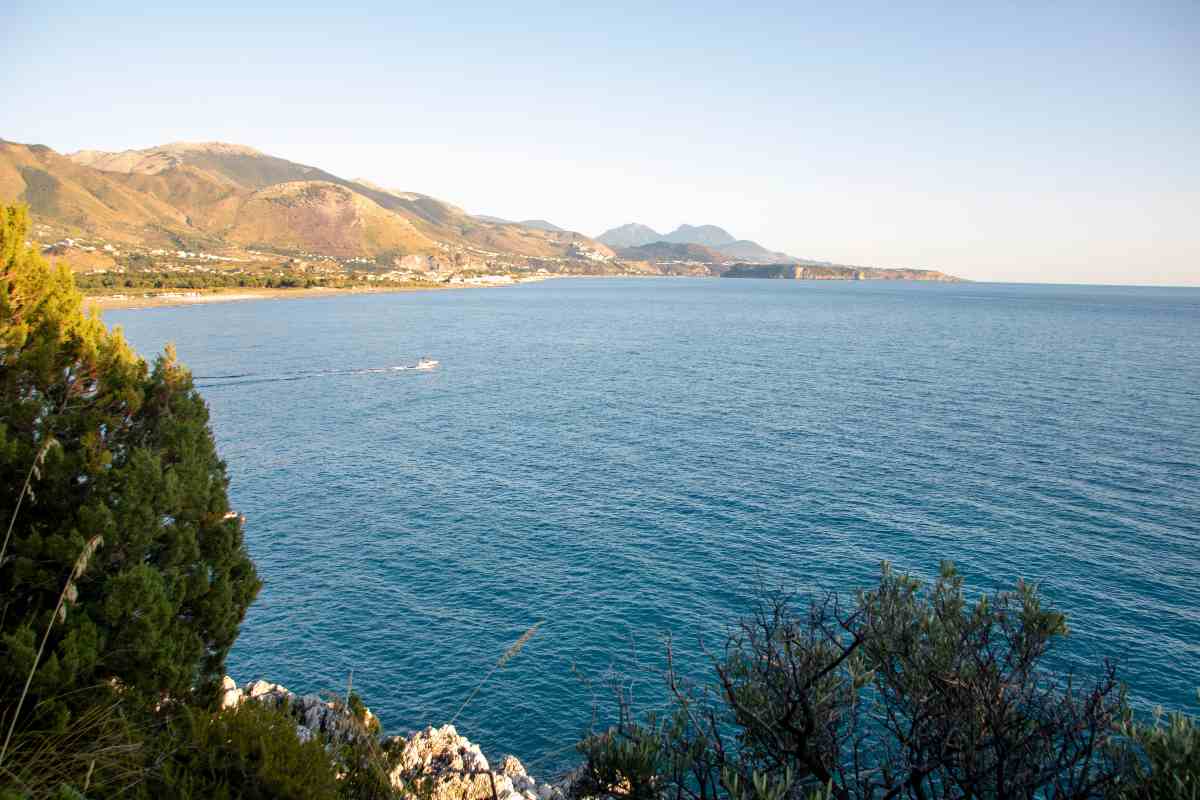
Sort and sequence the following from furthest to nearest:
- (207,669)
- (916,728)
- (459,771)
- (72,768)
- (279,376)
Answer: (279,376), (459,771), (207,669), (916,728), (72,768)

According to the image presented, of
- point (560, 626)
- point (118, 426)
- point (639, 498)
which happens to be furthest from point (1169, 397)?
point (118, 426)

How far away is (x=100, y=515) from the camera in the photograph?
60.2 feet

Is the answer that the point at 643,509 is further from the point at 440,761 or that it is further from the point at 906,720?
the point at 906,720

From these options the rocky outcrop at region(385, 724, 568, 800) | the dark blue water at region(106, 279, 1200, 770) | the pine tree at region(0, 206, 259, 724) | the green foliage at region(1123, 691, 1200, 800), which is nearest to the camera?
the green foliage at region(1123, 691, 1200, 800)

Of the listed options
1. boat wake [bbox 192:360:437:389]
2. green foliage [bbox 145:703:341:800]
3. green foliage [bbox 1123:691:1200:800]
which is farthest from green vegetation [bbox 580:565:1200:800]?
boat wake [bbox 192:360:437:389]

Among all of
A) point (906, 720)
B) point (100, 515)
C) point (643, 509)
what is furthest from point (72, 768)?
point (643, 509)

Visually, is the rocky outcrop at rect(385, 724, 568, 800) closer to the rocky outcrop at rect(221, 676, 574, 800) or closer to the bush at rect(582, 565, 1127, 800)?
the rocky outcrop at rect(221, 676, 574, 800)

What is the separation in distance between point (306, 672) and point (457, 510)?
20.9m

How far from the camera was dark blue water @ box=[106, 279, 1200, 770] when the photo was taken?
35.6 meters

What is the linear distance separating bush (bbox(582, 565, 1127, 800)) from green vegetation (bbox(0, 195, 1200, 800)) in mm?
98

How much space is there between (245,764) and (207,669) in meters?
11.6

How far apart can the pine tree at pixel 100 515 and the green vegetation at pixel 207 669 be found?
0.21ft

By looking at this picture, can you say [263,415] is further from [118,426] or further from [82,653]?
[82,653]

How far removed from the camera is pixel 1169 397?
86.8 meters
